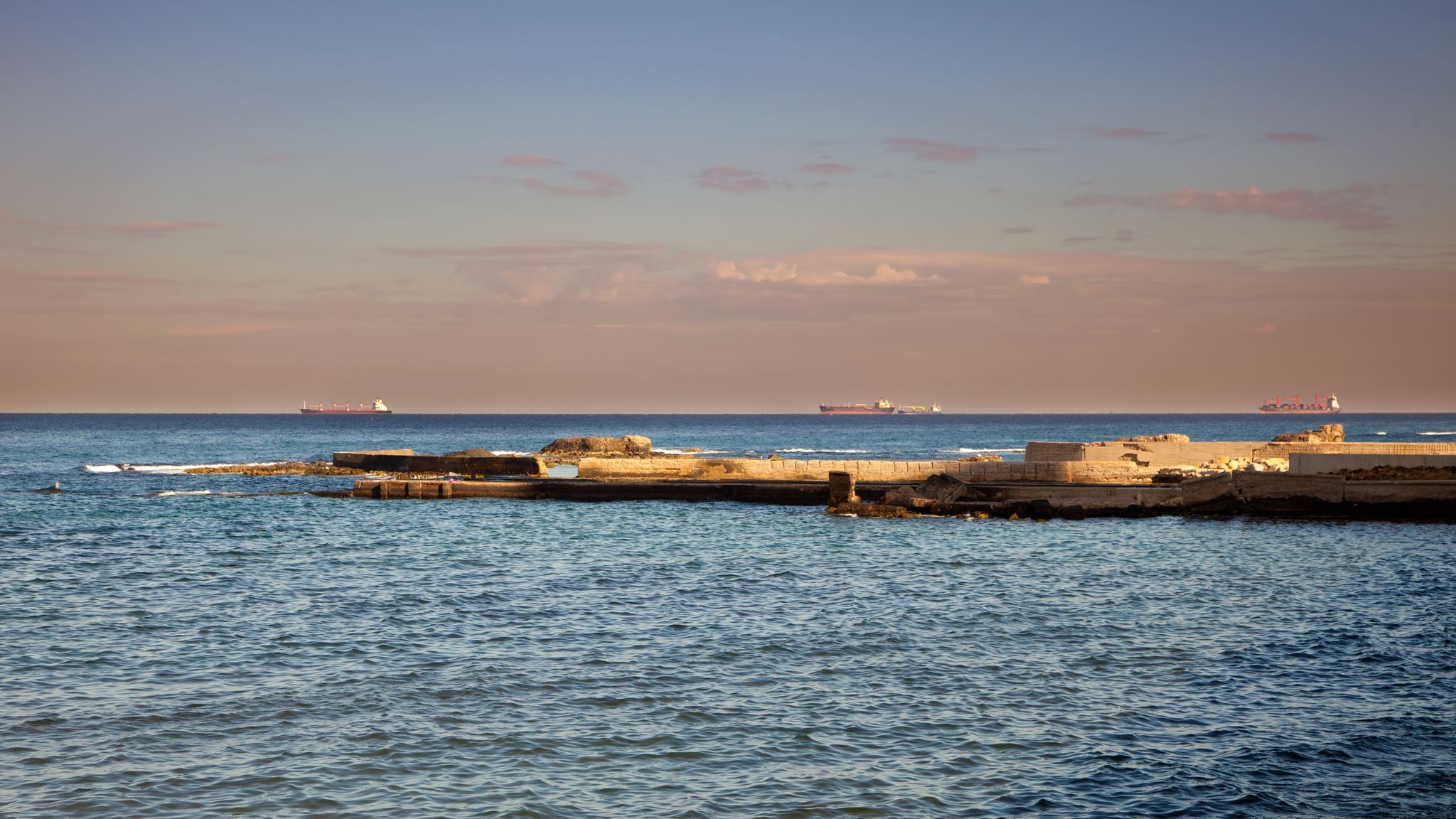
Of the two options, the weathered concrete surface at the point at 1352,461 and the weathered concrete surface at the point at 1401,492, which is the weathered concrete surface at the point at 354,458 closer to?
the weathered concrete surface at the point at 1352,461

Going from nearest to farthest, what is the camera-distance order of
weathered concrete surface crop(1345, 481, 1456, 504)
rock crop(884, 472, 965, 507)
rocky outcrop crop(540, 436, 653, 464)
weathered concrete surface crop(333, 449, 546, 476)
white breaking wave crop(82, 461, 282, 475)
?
weathered concrete surface crop(1345, 481, 1456, 504), rock crop(884, 472, 965, 507), weathered concrete surface crop(333, 449, 546, 476), white breaking wave crop(82, 461, 282, 475), rocky outcrop crop(540, 436, 653, 464)

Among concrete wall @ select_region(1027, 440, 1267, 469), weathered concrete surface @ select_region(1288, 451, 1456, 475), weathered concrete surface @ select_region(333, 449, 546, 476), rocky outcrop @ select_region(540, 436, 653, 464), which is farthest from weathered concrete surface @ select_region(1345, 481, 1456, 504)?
rocky outcrop @ select_region(540, 436, 653, 464)

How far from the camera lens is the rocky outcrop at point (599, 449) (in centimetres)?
6209

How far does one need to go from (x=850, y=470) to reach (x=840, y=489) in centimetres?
924

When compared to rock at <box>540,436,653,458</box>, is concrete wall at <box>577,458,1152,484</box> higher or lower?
lower

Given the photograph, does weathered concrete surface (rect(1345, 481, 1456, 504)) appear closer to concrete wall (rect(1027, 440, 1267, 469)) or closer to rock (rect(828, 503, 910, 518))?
concrete wall (rect(1027, 440, 1267, 469))

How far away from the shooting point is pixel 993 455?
78.0 meters

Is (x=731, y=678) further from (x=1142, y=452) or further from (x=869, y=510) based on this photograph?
(x=1142, y=452)

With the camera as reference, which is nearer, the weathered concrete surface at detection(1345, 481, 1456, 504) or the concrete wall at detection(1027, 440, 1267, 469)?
the weathered concrete surface at detection(1345, 481, 1456, 504)

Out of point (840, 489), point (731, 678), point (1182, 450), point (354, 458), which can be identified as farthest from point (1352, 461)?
point (354, 458)

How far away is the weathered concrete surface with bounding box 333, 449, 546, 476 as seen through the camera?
5400cm

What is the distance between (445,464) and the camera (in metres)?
57.1

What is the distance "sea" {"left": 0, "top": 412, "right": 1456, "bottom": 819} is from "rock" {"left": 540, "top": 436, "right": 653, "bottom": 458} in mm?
34428

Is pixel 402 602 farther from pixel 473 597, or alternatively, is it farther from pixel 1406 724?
pixel 1406 724
